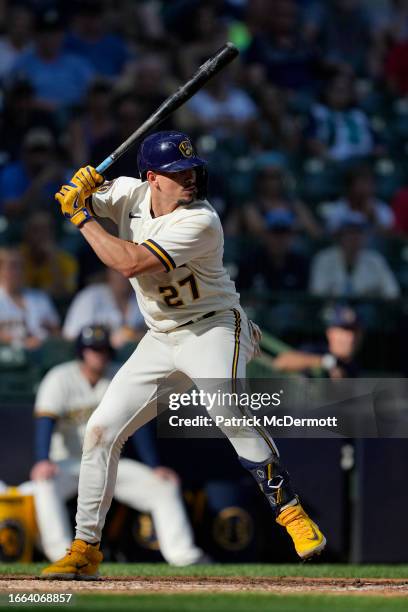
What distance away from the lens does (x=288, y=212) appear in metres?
10.1

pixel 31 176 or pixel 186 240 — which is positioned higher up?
pixel 31 176

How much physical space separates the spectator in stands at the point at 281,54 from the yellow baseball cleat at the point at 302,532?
7594 mm

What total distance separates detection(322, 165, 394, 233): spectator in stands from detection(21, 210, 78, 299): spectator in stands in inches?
103

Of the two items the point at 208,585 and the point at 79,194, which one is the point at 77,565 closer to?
the point at 208,585

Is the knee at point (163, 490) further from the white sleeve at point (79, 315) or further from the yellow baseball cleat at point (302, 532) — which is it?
the yellow baseball cleat at point (302, 532)

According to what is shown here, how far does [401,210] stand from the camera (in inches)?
437

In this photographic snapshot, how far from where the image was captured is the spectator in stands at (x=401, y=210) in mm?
11062

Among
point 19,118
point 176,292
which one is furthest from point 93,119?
point 176,292

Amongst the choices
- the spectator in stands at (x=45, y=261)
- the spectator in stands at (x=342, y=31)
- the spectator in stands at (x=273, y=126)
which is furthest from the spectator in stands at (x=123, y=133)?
the spectator in stands at (x=342, y=31)

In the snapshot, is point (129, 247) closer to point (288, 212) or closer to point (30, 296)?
point (30, 296)

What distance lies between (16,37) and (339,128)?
3.26 m

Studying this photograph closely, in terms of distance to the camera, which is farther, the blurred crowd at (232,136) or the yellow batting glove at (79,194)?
the blurred crowd at (232,136)

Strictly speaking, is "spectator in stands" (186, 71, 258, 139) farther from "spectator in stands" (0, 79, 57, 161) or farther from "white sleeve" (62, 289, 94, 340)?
"white sleeve" (62, 289, 94, 340)

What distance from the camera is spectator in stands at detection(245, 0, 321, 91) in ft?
40.0
